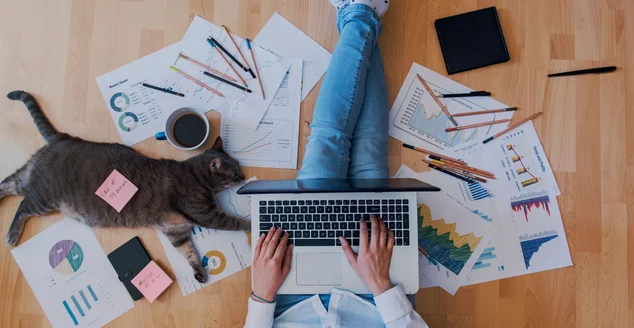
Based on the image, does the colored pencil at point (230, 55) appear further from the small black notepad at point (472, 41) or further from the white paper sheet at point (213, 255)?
the small black notepad at point (472, 41)

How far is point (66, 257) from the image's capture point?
1.28 m

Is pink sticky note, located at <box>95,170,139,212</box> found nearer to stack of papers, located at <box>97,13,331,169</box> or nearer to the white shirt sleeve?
stack of papers, located at <box>97,13,331,169</box>

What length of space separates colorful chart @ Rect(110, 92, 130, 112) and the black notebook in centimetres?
41

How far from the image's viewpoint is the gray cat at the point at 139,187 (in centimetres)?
123

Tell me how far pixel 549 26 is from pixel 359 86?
0.65 m

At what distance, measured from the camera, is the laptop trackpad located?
1.04 m

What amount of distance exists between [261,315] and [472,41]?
1010 millimetres

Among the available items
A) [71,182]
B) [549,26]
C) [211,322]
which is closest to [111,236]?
[71,182]

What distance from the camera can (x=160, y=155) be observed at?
4.28ft

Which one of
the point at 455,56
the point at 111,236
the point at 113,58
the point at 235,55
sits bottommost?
the point at 111,236

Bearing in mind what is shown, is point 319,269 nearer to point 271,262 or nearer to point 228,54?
point 271,262

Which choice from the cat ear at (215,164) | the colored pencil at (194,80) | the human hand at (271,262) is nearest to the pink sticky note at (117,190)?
the cat ear at (215,164)

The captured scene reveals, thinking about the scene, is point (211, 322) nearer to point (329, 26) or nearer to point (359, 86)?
point (359, 86)

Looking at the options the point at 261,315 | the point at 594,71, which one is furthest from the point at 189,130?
the point at 594,71
